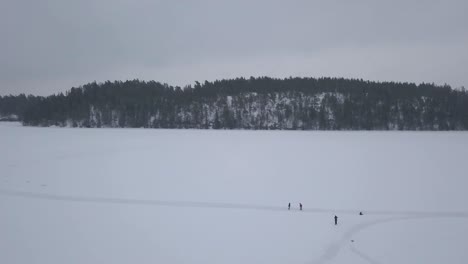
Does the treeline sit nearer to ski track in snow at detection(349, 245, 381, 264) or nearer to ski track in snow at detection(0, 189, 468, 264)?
ski track in snow at detection(0, 189, 468, 264)

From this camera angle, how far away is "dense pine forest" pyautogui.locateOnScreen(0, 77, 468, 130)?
97625 mm

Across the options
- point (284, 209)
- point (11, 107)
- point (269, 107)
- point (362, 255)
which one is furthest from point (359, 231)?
point (11, 107)

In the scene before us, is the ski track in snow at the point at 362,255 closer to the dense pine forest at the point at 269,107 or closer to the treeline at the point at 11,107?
the dense pine forest at the point at 269,107

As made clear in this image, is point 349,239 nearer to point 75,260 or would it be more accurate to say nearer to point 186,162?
point 75,260

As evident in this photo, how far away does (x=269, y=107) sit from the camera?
11662 cm

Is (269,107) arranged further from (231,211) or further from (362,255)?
(362,255)

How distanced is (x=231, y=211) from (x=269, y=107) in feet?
332

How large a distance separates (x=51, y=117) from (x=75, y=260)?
115m

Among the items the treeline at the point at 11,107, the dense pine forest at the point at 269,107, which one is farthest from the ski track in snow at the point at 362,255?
the treeline at the point at 11,107

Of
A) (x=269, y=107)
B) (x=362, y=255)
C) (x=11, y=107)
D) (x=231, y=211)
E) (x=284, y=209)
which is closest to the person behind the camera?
(x=362, y=255)

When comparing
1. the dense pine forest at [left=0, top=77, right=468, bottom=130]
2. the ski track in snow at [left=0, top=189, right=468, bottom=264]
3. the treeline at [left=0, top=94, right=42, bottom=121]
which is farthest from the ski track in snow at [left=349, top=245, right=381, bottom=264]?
the treeline at [left=0, top=94, right=42, bottom=121]

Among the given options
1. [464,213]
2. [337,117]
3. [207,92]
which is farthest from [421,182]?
[207,92]

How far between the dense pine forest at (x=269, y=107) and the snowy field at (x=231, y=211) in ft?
237

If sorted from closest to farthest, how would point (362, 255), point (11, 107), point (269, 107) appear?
point (362, 255) < point (269, 107) < point (11, 107)
